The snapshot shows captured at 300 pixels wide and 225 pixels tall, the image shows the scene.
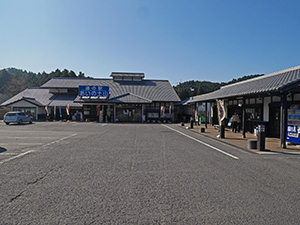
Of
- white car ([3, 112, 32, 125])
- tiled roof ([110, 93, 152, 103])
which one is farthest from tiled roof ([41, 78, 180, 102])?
white car ([3, 112, 32, 125])

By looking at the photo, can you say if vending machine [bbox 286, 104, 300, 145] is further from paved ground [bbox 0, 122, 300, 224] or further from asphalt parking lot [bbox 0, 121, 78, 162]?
asphalt parking lot [bbox 0, 121, 78, 162]

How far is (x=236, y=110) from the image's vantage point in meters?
18.8

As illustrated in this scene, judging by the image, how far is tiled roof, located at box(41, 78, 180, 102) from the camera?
33272 millimetres

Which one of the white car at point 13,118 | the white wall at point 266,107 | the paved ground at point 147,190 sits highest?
the white wall at point 266,107

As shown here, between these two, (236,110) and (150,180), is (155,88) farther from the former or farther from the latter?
(150,180)

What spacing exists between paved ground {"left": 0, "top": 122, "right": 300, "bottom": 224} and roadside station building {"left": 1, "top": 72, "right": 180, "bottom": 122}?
2297 centimetres

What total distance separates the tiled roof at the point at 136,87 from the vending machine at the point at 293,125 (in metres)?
22.0

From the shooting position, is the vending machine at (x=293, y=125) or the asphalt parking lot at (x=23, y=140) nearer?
the asphalt parking lot at (x=23, y=140)

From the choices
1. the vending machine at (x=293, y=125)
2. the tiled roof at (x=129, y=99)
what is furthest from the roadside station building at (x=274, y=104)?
the tiled roof at (x=129, y=99)

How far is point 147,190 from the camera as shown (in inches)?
164

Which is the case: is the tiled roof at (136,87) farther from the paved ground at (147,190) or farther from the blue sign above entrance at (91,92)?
the paved ground at (147,190)

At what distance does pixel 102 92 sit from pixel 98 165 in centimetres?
2512

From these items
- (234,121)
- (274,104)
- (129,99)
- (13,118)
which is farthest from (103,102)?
(274,104)

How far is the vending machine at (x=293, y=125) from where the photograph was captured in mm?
9961
